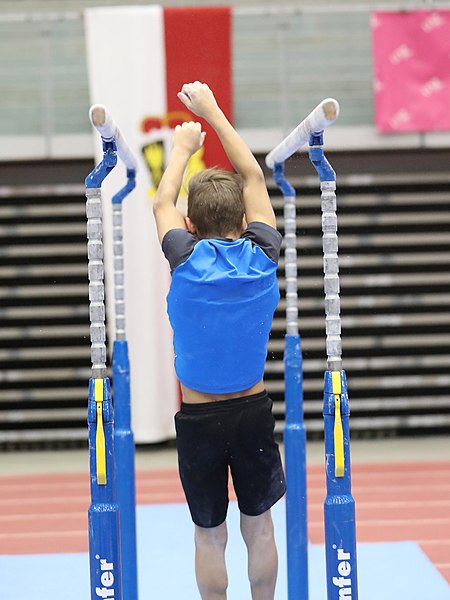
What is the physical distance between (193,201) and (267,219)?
231mm

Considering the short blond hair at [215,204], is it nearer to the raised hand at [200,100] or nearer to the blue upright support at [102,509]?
the raised hand at [200,100]

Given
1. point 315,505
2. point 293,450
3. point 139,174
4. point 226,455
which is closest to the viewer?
point 226,455

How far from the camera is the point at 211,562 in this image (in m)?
2.59

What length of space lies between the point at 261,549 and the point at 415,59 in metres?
5.18

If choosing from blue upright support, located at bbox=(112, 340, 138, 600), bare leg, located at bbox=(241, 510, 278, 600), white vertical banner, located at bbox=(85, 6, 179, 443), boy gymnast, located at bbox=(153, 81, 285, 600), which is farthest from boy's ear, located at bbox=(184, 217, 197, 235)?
white vertical banner, located at bbox=(85, 6, 179, 443)

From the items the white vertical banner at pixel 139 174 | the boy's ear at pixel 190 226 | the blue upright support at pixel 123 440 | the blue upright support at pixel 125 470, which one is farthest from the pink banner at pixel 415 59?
the boy's ear at pixel 190 226

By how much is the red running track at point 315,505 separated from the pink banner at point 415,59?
2.77 meters

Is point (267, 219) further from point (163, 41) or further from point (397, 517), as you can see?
point (163, 41)

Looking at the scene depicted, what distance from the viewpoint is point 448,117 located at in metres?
6.94

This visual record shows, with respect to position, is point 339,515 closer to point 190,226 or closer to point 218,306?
point 218,306

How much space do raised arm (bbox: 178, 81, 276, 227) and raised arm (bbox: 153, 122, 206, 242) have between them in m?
0.10

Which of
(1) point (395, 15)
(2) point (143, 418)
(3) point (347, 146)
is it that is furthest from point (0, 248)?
(1) point (395, 15)

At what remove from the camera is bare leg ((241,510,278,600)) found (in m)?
2.62

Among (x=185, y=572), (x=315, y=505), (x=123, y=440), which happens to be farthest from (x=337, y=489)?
(x=315, y=505)
